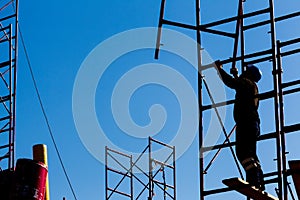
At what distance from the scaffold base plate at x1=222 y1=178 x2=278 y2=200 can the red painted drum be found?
3.09 metres

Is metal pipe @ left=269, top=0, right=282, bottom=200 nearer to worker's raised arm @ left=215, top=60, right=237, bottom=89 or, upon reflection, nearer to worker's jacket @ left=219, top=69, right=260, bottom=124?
worker's jacket @ left=219, top=69, right=260, bottom=124

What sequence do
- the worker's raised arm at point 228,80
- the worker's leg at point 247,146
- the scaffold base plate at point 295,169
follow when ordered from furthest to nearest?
the worker's raised arm at point 228,80, the worker's leg at point 247,146, the scaffold base plate at point 295,169

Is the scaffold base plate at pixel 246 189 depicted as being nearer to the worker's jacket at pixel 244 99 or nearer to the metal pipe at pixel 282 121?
the metal pipe at pixel 282 121

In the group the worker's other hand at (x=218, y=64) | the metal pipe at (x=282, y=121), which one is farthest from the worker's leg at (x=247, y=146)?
the worker's other hand at (x=218, y=64)

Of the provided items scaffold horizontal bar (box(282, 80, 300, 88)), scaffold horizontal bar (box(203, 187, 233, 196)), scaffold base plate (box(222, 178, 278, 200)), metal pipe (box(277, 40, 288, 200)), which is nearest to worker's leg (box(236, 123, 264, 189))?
scaffold base plate (box(222, 178, 278, 200))

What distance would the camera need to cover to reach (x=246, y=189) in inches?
331

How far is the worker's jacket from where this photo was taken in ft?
29.6

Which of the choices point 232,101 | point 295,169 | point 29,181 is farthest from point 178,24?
point 29,181

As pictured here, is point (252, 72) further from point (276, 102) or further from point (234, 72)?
point (276, 102)

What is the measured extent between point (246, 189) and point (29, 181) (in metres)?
3.60

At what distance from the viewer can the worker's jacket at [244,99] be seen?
9031 millimetres

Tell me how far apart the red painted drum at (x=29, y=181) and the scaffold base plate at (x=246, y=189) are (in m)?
3.09

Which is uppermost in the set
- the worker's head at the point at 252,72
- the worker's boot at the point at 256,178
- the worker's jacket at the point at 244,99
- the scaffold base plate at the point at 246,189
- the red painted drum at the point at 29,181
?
the worker's head at the point at 252,72

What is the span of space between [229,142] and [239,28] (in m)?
1.88
